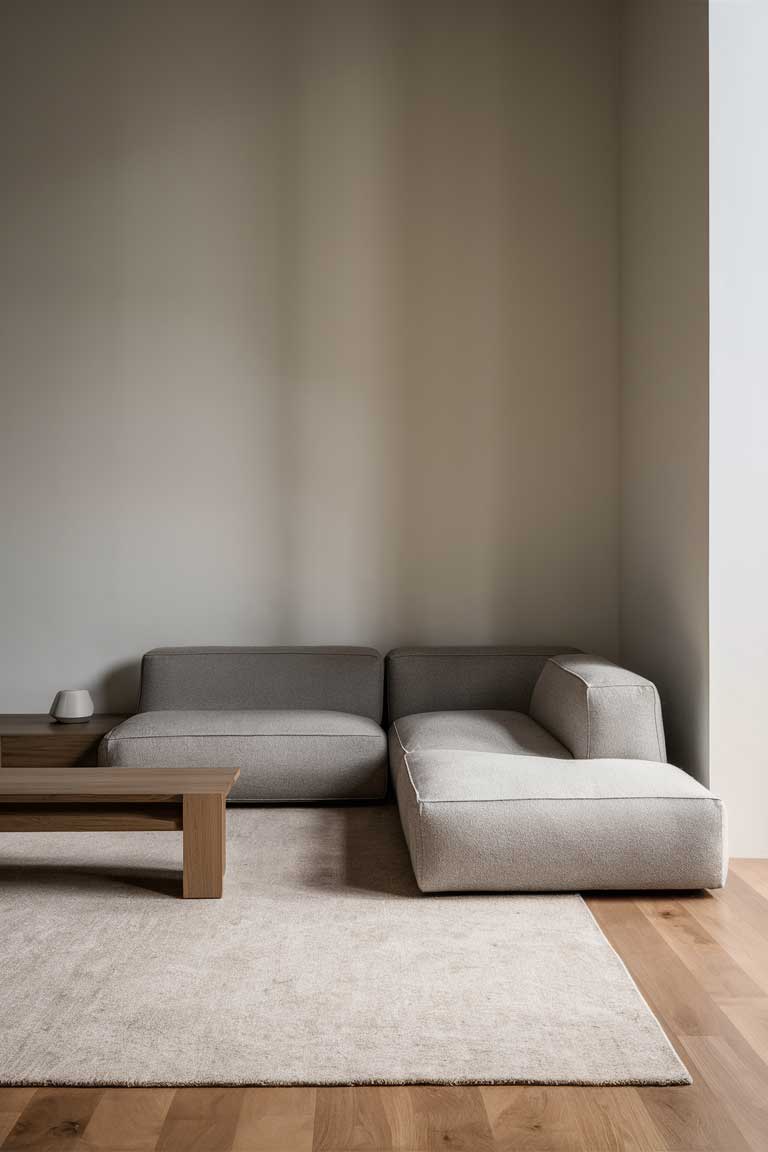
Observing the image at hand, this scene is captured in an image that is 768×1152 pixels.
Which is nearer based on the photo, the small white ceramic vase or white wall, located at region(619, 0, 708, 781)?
white wall, located at region(619, 0, 708, 781)

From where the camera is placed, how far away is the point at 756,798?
3.20 m

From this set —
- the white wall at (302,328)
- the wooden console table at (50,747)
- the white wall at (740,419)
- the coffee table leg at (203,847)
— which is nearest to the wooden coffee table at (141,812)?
the coffee table leg at (203,847)

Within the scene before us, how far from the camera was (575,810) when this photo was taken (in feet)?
9.03

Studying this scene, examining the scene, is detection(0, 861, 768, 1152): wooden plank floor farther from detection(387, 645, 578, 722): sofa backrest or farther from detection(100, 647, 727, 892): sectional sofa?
detection(387, 645, 578, 722): sofa backrest

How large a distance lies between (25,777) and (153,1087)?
4.77 feet

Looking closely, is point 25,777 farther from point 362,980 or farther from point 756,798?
point 756,798

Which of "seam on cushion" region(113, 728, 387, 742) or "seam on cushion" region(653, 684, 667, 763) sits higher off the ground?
"seam on cushion" region(653, 684, 667, 763)

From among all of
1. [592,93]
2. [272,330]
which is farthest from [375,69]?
[272,330]

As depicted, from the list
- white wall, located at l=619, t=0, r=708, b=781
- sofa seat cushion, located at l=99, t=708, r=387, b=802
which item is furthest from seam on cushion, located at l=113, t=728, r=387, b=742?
white wall, located at l=619, t=0, r=708, b=781

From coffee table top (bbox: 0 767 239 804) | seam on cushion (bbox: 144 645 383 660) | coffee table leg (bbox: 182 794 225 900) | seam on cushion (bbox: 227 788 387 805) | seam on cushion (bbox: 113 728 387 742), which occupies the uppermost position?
seam on cushion (bbox: 144 645 383 660)

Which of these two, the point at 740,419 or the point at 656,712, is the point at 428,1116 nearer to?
the point at 656,712

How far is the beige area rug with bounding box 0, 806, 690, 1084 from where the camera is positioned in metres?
1.80

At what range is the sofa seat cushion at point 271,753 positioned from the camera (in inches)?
145

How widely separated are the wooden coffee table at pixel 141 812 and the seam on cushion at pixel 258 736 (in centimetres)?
80
